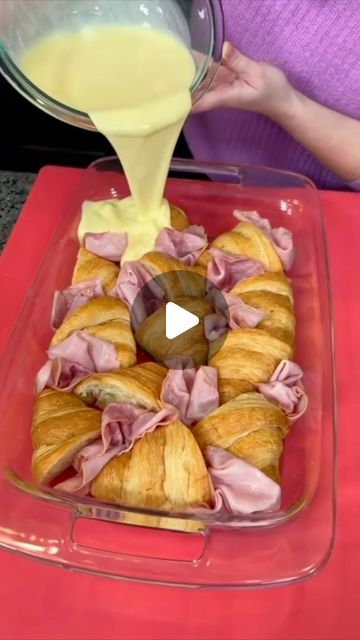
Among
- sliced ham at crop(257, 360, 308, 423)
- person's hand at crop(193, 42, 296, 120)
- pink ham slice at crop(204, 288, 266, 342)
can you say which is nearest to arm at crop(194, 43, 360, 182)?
person's hand at crop(193, 42, 296, 120)

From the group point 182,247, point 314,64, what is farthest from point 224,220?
point 314,64

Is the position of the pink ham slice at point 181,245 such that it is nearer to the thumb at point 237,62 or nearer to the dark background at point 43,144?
the thumb at point 237,62

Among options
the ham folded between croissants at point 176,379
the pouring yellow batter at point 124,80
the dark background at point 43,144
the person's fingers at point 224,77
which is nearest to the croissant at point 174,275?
the ham folded between croissants at point 176,379

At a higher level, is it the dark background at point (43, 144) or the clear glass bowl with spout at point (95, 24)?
the dark background at point (43, 144)

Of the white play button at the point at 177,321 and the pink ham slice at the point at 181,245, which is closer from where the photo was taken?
the white play button at the point at 177,321

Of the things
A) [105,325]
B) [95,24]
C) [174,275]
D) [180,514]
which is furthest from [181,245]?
[180,514]

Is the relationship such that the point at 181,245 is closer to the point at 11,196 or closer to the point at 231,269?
the point at 231,269

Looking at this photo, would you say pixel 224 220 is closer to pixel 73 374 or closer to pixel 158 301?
pixel 158 301

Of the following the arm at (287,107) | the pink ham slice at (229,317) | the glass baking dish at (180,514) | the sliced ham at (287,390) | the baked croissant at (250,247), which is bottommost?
the glass baking dish at (180,514)
